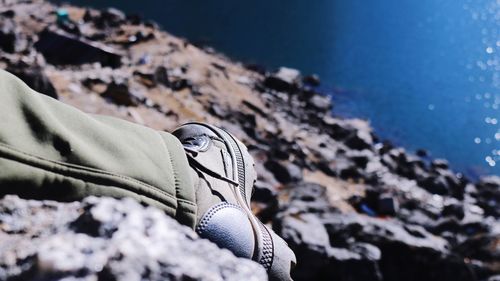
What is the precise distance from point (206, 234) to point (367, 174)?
1148 centimetres

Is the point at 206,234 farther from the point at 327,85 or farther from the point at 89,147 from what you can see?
the point at 327,85

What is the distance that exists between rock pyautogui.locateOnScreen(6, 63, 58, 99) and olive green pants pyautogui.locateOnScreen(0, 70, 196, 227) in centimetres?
447

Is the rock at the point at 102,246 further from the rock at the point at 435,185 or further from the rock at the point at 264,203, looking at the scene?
the rock at the point at 435,185

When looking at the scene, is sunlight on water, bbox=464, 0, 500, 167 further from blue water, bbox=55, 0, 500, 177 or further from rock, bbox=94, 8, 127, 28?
rock, bbox=94, 8, 127, 28

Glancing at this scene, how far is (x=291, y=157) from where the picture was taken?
1044 cm

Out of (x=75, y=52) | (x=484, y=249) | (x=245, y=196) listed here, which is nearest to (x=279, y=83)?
(x=75, y=52)

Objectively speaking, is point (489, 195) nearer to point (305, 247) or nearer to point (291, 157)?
point (291, 157)

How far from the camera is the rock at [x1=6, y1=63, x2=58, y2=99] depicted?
18.6 feet

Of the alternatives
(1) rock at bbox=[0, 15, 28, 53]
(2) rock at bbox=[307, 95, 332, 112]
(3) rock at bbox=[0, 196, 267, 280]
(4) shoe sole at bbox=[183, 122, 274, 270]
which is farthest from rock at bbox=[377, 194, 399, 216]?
(3) rock at bbox=[0, 196, 267, 280]

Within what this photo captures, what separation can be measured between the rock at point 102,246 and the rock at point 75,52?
29.5 ft

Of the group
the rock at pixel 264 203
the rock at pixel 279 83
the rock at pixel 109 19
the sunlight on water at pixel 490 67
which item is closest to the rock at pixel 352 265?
the rock at pixel 264 203

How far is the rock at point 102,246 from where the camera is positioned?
1.01 metres

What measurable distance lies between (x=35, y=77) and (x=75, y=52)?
4.40m

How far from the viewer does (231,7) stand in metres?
32.9
